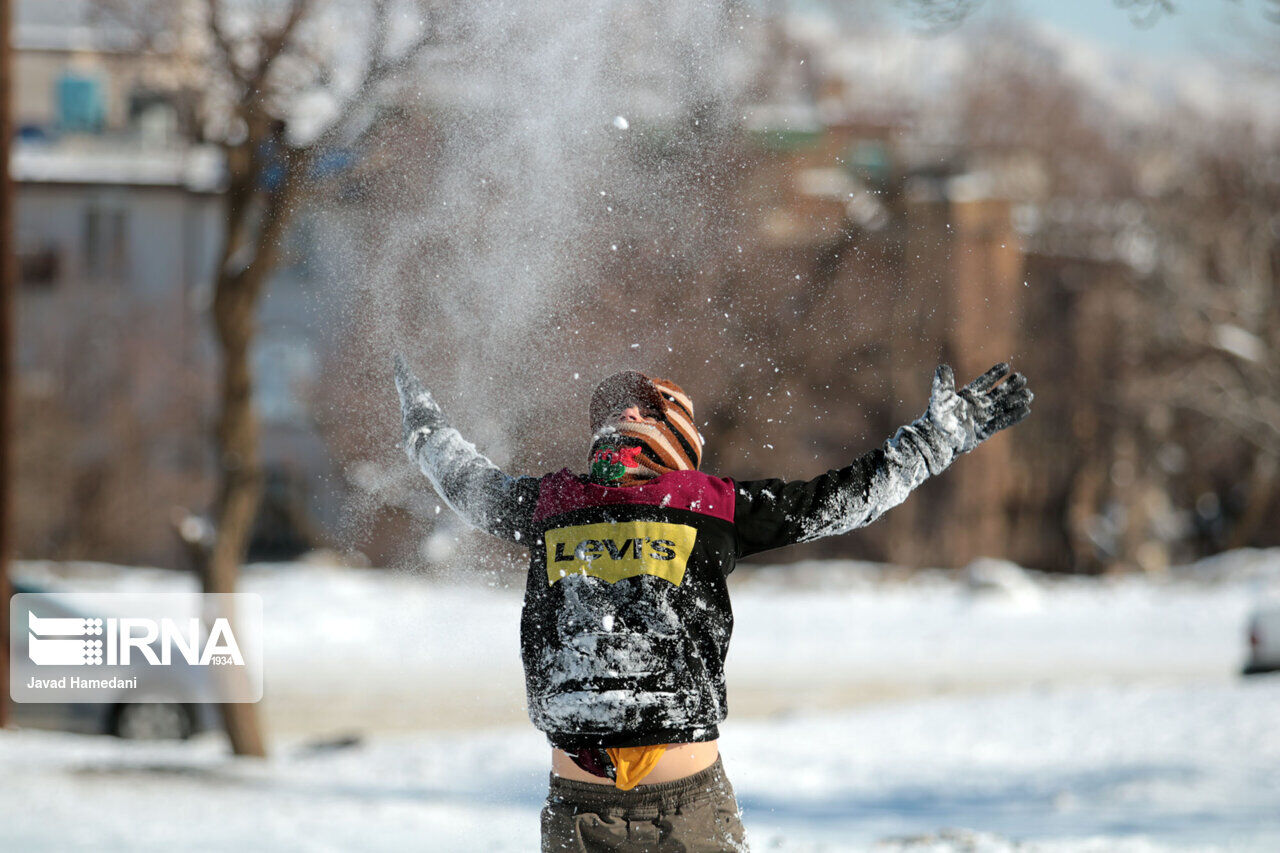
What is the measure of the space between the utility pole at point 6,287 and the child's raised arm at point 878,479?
23.5 feet

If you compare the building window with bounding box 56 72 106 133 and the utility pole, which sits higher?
the building window with bounding box 56 72 106 133

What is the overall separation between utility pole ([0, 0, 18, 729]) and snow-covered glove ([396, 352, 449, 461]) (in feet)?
20.4

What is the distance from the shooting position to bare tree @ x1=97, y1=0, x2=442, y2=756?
268 inches

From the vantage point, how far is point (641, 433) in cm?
308

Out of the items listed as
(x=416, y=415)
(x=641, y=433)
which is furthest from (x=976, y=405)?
(x=416, y=415)

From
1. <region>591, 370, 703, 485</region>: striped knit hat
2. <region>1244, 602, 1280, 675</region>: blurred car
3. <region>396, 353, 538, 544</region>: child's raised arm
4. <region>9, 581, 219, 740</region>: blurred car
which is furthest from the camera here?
<region>1244, 602, 1280, 675</region>: blurred car

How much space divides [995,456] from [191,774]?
24.7 meters

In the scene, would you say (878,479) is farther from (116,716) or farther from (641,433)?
(116,716)

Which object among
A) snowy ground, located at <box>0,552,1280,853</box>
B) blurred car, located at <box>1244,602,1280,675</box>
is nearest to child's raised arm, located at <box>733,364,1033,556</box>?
snowy ground, located at <box>0,552,1280,853</box>

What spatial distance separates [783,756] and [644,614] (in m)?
6.54

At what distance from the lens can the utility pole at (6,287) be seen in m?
8.89

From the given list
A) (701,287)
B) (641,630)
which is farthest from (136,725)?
(641,630)

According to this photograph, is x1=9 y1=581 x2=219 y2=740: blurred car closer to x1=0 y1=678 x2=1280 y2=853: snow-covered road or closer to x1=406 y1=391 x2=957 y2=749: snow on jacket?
x1=0 y1=678 x2=1280 y2=853: snow-covered road

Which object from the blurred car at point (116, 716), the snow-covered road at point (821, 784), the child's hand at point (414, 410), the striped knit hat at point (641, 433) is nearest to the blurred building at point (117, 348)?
the blurred car at point (116, 716)
